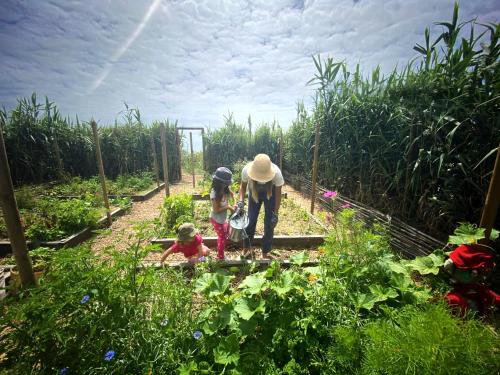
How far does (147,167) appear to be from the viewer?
12.8 metres

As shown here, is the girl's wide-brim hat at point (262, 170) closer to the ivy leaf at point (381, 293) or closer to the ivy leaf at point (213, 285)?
the ivy leaf at point (213, 285)

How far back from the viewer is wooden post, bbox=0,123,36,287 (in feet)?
5.40

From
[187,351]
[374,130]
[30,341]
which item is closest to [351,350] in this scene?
[187,351]

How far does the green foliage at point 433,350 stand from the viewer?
3.63 feet

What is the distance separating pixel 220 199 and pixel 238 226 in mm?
489

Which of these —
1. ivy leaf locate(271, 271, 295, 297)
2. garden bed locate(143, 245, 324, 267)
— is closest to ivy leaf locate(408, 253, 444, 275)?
ivy leaf locate(271, 271, 295, 297)

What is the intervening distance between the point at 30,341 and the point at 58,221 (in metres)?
3.97

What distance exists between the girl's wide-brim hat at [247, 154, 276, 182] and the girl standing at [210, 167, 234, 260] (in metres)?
0.35

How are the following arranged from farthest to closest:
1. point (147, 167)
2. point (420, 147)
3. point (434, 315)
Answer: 1. point (147, 167)
2. point (420, 147)
3. point (434, 315)

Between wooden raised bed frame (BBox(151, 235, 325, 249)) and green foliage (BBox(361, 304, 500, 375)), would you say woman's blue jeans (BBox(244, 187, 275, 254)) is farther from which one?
green foliage (BBox(361, 304, 500, 375))

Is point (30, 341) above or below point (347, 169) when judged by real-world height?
below

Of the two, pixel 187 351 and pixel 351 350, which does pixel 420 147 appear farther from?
pixel 187 351

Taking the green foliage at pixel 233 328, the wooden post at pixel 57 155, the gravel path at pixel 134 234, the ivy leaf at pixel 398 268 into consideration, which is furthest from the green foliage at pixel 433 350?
the wooden post at pixel 57 155

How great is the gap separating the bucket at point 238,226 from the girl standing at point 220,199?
8.6 inches
